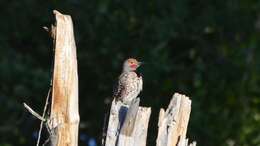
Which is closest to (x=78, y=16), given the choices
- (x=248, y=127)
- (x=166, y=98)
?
(x=166, y=98)

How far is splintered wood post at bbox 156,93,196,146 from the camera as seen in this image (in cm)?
613

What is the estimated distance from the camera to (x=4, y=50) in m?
13.9

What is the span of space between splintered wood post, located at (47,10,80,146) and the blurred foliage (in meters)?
6.76

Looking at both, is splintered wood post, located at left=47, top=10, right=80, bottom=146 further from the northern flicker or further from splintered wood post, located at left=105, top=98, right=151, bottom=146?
Result: the northern flicker

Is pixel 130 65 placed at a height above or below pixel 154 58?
below

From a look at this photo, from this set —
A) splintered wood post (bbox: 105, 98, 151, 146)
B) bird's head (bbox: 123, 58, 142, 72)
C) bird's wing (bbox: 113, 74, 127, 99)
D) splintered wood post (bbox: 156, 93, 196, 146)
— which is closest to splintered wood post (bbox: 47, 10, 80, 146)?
splintered wood post (bbox: 105, 98, 151, 146)

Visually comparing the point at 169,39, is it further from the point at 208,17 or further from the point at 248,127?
the point at 248,127

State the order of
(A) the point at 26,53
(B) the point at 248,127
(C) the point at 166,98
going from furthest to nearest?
(A) the point at 26,53 < (C) the point at 166,98 < (B) the point at 248,127

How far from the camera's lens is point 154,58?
1327 centimetres

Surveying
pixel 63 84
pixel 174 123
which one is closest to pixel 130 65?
pixel 174 123

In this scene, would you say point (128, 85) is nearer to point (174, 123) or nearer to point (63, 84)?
point (174, 123)

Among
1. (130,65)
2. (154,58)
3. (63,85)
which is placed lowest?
(63,85)

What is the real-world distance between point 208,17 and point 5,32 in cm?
261

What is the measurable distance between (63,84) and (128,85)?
1343 millimetres
